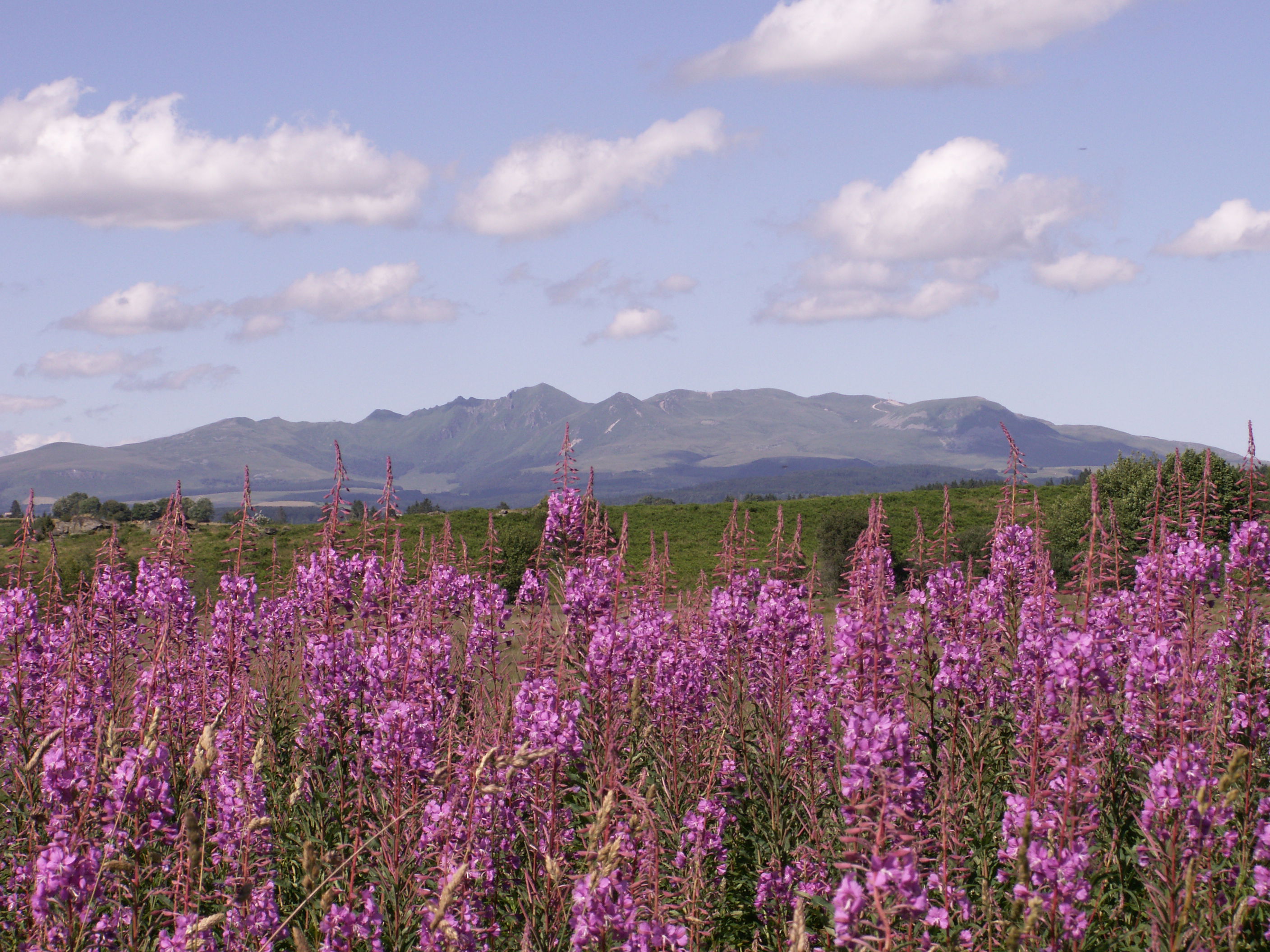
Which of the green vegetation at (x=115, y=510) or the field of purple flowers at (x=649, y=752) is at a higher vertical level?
the field of purple flowers at (x=649, y=752)

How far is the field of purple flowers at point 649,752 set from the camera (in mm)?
4285

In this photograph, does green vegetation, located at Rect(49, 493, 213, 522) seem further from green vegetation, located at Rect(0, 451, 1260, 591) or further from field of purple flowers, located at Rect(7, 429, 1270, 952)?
field of purple flowers, located at Rect(7, 429, 1270, 952)

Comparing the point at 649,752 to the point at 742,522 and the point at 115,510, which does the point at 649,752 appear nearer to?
the point at 742,522

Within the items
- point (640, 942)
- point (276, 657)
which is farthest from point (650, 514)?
point (640, 942)

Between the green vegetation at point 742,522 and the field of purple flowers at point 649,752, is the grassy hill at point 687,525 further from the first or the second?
the field of purple flowers at point 649,752

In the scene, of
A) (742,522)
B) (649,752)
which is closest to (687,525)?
(742,522)

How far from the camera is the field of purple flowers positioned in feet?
14.1

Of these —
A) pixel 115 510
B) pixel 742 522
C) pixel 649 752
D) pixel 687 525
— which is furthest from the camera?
A: pixel 115 510

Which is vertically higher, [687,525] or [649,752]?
[649,752]

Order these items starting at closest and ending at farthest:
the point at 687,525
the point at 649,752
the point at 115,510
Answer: the point at 649,752
the point at 687,525
the point at 115,510

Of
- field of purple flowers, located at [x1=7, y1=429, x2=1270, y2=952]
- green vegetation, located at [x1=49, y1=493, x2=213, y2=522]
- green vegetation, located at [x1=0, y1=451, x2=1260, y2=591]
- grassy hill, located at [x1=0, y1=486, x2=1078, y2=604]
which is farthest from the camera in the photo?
green vegetation, located at [x1=49, y1=493, x2=213, y2=522]

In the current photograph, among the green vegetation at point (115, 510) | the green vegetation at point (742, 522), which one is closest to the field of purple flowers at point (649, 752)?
the green vegetation at point (742, 522)

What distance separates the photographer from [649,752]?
28.6 feet

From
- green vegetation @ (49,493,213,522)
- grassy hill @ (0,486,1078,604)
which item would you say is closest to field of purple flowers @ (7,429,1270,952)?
grassy hill @ (0,486,1078,604)
